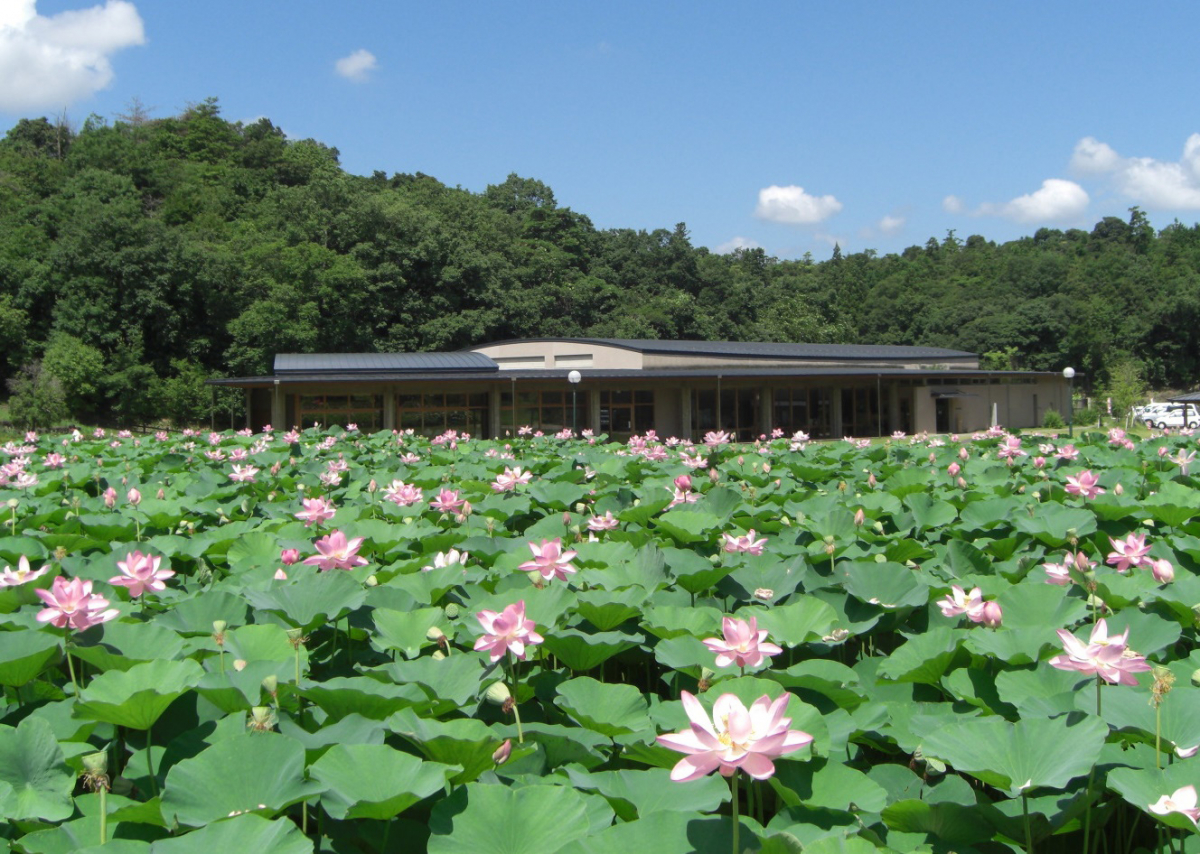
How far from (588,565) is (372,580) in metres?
0.70

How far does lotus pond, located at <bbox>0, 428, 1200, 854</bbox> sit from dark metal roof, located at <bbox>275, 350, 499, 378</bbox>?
26.0m

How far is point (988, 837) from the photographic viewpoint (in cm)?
165

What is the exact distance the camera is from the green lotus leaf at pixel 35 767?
1643mm

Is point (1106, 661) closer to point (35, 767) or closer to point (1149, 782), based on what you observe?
point (1149, 782)

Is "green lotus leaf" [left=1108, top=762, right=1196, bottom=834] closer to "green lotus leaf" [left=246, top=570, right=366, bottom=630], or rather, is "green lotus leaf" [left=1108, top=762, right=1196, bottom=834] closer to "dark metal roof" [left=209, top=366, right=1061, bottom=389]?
"green lotus leaf" [left=246, top=570, right=366, bottom=630]

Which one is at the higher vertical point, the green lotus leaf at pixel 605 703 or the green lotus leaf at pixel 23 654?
the green lotus leaf at pixel 23 654

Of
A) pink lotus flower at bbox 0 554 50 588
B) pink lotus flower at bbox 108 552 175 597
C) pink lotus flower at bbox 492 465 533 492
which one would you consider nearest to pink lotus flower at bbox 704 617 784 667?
pink lotus flower at bbox 108 552 175 597

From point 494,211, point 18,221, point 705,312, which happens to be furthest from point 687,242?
point 18,221

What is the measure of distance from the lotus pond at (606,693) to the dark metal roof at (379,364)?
2596cm

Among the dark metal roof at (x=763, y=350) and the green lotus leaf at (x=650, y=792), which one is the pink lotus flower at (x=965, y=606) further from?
the dark metal roof at (x=763, y=350)

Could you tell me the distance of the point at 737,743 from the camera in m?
1.32

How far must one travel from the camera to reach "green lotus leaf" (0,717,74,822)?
64.7 inches

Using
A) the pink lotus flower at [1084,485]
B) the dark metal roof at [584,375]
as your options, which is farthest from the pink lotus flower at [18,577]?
the dark metal roof at [584,375]

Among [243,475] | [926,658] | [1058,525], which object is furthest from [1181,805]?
[243,475]
